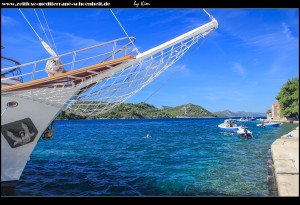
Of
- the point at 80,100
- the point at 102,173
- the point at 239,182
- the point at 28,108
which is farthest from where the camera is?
the point at 102,173

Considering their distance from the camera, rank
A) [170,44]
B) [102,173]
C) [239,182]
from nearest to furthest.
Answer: [170,44]
[239,182]
[102,173]

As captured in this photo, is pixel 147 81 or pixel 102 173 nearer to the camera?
pixel 147 81

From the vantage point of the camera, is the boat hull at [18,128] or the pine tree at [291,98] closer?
the pine tree at [291,98]

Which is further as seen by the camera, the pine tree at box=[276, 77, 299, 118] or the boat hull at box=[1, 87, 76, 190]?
the boat hull at box=[1, 87, 76, 190]

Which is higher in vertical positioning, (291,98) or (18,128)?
(291,98)

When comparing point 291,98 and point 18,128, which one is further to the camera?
point 291,98
